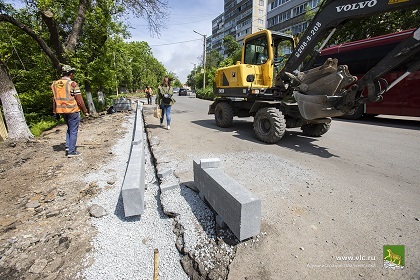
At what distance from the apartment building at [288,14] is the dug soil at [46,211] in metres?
32.9

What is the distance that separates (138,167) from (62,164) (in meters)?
2.40

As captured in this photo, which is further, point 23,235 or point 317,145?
point 317,145

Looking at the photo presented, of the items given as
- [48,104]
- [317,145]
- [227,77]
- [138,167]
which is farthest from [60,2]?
[317,145]

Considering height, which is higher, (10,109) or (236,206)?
(10,109)

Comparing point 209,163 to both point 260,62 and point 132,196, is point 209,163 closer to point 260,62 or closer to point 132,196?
point 132,196

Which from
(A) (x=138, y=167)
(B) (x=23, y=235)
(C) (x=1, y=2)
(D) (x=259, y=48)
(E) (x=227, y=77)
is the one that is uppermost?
(C) (x=1, y=2)

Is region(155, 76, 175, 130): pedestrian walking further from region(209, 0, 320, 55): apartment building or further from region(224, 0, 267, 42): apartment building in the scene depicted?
region(224, 0, 267, 42): apartment building

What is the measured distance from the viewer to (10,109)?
→ 5.80 m

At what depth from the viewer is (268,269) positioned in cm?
178

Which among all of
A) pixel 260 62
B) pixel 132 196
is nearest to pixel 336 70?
pixel 260 62

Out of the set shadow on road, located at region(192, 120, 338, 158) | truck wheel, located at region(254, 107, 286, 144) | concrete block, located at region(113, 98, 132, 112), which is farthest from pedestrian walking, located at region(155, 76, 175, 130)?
concrete block, located at region(113, 98, 132, 112)

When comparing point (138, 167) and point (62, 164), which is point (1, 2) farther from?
point (138, 167)

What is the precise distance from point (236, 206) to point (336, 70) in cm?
401

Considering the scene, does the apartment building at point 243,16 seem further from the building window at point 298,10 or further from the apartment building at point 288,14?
the building window at point 298,10
